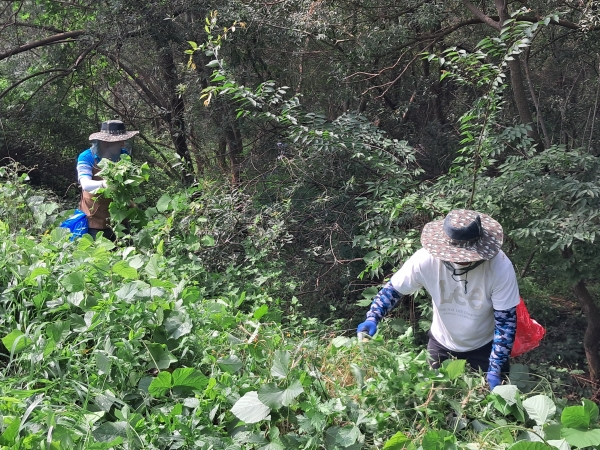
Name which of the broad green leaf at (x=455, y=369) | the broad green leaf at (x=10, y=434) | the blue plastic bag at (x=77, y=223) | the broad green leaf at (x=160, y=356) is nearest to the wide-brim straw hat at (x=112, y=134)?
the blue plastic bag at (x=77, y=223)

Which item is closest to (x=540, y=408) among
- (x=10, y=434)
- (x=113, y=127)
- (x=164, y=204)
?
(x=10, y=434)

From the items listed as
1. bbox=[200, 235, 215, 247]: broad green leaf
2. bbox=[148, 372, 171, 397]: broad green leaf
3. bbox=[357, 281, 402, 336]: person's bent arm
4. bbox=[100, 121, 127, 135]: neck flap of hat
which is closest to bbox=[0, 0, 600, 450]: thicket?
bbox=[148, 372, 171, 397]: broad green leaf

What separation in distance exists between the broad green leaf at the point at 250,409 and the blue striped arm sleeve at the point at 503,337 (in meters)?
1.23

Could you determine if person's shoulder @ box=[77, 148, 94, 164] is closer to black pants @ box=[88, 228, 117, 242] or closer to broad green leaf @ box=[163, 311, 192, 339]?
black pants @ box=[88, 228, 117, 242]

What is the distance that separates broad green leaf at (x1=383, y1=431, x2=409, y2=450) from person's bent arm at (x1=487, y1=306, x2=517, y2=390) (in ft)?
3.26

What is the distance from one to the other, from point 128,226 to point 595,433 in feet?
11.2

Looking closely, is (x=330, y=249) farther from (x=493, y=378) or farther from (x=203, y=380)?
(x=203, y=380)

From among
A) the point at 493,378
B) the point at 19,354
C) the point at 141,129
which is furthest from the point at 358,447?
the point at 141,129

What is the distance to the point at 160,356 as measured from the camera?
2.26 meters

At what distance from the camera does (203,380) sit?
6.81ft

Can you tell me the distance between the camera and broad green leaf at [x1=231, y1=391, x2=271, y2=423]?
1866mm

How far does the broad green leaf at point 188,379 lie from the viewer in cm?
205

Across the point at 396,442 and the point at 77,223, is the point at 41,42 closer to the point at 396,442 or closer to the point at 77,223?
the point at 77,223

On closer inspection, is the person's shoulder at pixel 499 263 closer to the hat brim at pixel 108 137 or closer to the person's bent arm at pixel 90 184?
the person's bent arm at pixel 90 184
